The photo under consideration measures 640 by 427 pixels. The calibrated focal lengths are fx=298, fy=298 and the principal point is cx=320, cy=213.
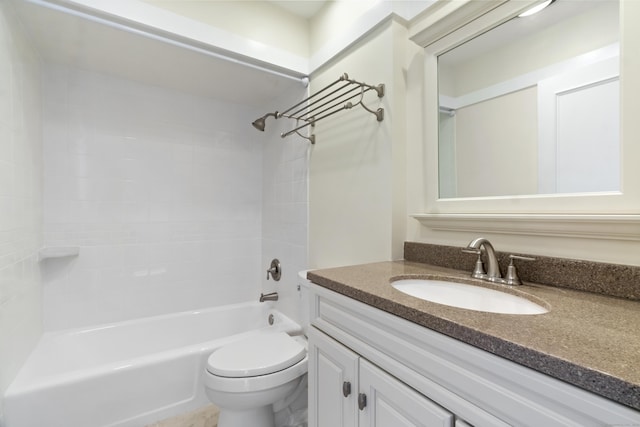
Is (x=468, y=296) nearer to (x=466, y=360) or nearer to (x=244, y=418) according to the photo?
(x=466, y=360)

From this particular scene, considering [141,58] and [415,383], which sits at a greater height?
[141,58]

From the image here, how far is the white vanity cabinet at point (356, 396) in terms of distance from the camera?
28.1 inches

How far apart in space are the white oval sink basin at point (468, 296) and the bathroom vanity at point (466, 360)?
0.11 feet

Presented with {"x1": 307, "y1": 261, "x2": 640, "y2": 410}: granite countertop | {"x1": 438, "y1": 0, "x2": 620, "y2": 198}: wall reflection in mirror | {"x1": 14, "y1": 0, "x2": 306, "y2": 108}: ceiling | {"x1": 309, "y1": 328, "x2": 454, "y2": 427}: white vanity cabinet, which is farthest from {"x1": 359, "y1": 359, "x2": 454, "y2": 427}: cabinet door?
{"x1": 14, "y1": 0, "x2": 306, "y2": 108}: ceiling

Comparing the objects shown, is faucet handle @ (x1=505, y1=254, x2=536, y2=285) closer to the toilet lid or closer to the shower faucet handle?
the toilet lid

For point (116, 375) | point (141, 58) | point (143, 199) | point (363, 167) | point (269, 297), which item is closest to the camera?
point (116, 375)

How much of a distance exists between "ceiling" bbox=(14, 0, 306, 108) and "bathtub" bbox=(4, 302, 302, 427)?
1634mm

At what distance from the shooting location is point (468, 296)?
1.01 meters

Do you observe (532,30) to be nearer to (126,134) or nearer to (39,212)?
(126,134)

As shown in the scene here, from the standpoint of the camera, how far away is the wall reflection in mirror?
886mm

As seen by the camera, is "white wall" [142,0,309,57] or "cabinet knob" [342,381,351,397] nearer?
"cabinet knob" [342,381,351,397]

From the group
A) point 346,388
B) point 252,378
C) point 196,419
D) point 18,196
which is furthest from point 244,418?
point 18,196

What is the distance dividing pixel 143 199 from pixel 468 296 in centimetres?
211

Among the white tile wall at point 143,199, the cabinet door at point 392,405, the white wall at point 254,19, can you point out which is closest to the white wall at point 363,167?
the white wall at point 254,19
